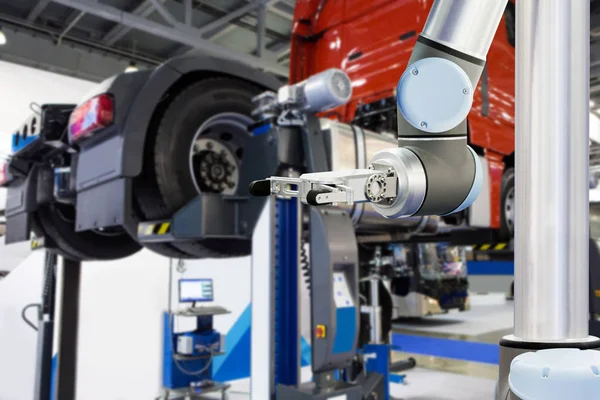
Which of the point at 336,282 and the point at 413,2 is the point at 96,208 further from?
the point at 413,2

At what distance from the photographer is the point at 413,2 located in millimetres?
3295

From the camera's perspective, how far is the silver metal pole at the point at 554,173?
0.59 meters

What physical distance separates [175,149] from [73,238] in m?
1.67

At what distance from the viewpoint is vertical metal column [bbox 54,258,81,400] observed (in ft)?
13.4

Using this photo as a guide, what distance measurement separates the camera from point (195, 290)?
511cm

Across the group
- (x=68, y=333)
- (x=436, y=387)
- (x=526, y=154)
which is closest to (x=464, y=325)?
(x=436, y=387)

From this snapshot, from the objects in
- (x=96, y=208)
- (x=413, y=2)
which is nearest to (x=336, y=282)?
(x=96, y=208)

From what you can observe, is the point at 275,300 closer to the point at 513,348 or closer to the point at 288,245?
the point at 288,245

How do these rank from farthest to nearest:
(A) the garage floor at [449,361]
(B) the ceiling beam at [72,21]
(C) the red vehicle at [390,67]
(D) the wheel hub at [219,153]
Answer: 1. (B) the ceiling beam at [72,21]
2. (A) the garage floor at [449,361]
3. (C) the red vehicle at [390,67]
4. (D) the wheel hub at [219,153]

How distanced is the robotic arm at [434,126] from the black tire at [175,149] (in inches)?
72.4

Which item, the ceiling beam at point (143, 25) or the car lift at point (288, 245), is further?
the ceiling beam at point (143, 25)

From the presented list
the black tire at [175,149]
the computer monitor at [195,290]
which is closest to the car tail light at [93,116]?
the black tire at [175,149]

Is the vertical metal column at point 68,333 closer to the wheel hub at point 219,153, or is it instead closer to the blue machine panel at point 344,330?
the wheel hub at point 219,153

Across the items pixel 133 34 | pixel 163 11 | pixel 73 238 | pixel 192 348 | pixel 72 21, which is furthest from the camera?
pixel 133 34
